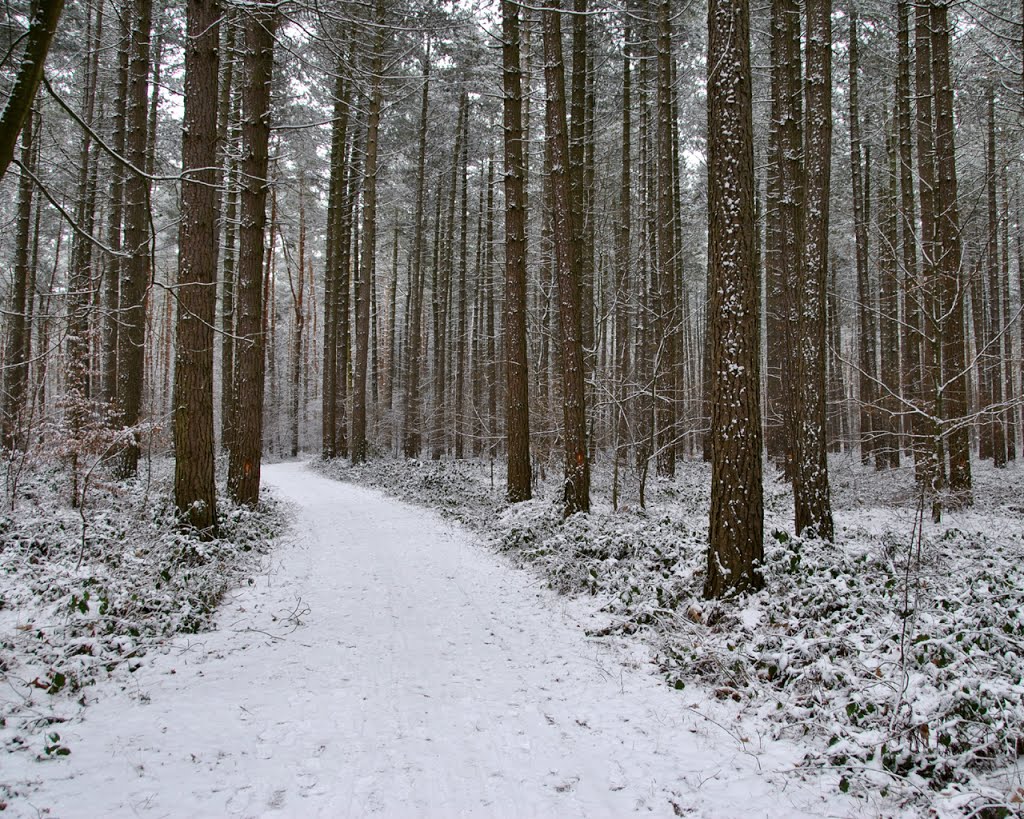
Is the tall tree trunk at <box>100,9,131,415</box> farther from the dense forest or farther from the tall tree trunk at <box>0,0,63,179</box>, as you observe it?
the tall tree trunk at <box>0,0,63,179</box>

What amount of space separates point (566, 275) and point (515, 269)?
4.35 feet

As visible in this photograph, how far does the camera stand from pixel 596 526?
8.37 m

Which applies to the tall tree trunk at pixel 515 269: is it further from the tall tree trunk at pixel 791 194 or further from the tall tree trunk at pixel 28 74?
the tall tree trunk at pixel 28 74

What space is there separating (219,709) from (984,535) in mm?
9126

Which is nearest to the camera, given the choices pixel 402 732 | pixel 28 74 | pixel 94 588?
pixel 28 74

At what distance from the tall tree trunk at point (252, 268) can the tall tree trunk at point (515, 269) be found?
13.6 feet

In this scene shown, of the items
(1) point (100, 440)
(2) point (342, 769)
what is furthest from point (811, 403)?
(1) point (100, 440)

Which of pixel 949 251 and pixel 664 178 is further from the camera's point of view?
pixel 664 178

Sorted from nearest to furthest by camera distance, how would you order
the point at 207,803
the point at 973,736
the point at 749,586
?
the point at 207,803
the point at 973,736
the point at 749,586

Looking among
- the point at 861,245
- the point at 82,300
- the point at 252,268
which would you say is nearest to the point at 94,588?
the point at 82,300

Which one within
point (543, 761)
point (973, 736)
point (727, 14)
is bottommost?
point (543, 761)

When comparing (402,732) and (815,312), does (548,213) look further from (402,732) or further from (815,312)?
(402,732)

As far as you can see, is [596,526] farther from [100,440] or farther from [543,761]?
[100,440]

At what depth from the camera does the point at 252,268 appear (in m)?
10.3
